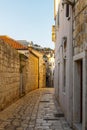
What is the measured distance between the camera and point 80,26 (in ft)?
25.7

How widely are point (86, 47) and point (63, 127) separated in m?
2.98

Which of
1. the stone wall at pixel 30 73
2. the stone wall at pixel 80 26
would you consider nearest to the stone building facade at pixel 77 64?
the stone wall at pixel 80 26

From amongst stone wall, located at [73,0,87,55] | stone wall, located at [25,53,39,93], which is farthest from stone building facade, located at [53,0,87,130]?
stone wall, located at [25,53,39,93]

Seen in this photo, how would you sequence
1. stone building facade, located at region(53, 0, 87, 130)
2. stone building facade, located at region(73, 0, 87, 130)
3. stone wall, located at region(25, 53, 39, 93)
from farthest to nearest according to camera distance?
stone wall, located at region(25, 53, 39, 93), stone building facade, located at region(53, 0, 87, 130), stone building facade, located at region(73, 0, 87, 130)

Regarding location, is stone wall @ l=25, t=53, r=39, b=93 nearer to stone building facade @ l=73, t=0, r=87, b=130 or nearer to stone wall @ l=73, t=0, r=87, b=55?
stone building facade @ l=73, t=0, r=87, b=130

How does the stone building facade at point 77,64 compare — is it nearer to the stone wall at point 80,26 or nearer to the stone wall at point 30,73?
the stone wall at point 80,26

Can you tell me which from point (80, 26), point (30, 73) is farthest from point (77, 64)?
point (30, 73)

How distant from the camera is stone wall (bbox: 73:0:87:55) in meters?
7.27

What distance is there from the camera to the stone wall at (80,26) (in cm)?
727

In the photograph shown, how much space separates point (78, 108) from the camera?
28.5ft

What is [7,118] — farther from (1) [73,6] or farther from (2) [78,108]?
(1) [73,6]

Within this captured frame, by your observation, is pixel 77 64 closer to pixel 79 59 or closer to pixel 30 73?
pixel 79 59

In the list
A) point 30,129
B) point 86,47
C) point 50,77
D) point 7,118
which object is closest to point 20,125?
point 30,129

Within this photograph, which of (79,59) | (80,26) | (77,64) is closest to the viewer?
(80,26)
